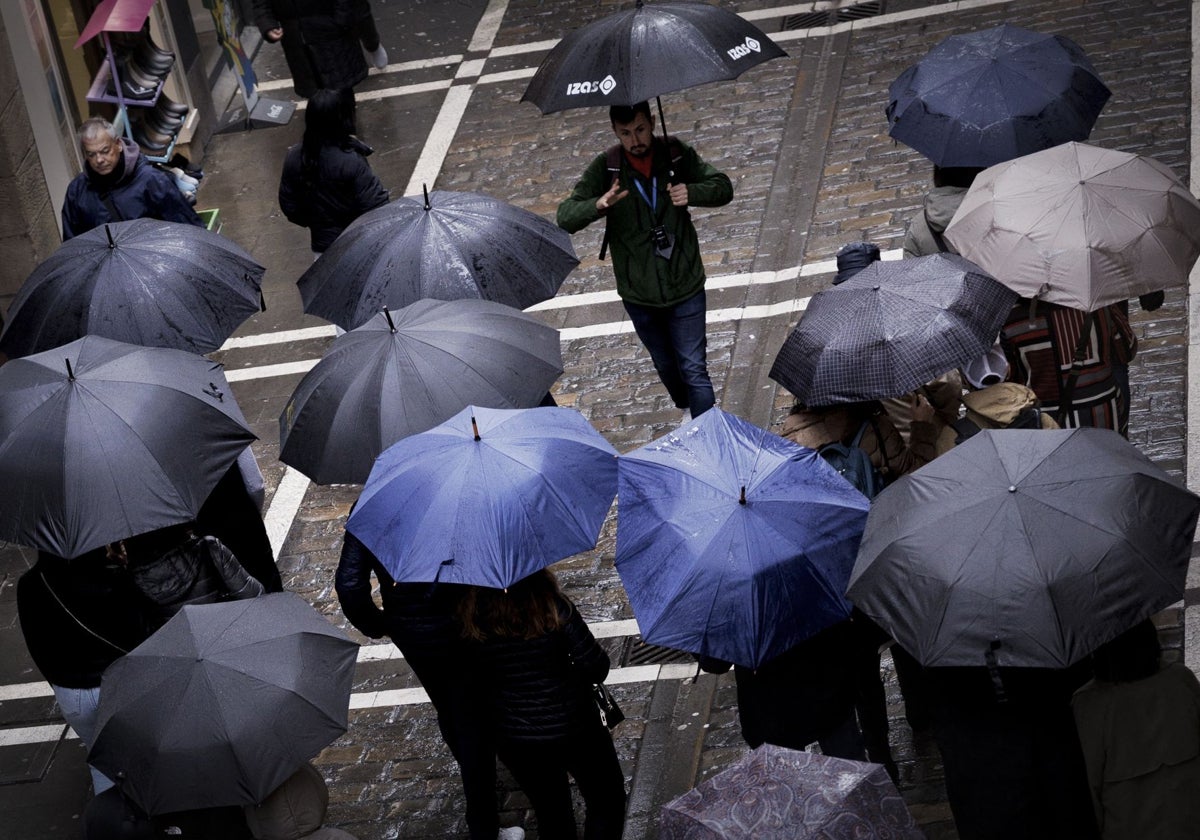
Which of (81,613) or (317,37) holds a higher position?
(81,613)

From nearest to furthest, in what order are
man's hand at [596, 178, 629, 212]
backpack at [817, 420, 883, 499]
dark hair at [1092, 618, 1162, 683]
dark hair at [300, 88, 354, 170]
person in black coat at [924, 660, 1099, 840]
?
dark hair at [1092, 618, 1162, 683]
person in black coat at [924, 660, 1099, 840]
backpack at [817, 420, 883, 499]
man's hand at [596, 178, 629, 212]
dark hair at [300, 88, 354, 170]

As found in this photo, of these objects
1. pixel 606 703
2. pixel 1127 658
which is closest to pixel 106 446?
pixel 606 703

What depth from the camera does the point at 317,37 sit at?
14227mm

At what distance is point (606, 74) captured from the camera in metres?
8.16

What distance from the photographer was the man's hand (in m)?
8.37

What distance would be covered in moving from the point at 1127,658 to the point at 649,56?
4.11 metres

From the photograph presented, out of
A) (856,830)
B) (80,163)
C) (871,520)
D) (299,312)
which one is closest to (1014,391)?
(871,520)

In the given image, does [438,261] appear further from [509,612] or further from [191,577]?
[509,612]

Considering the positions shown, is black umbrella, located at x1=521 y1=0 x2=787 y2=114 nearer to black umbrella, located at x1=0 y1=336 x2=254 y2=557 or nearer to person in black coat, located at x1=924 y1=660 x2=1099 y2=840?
black umbrella, located at x1=0 y1=336 x2=254 y2=557

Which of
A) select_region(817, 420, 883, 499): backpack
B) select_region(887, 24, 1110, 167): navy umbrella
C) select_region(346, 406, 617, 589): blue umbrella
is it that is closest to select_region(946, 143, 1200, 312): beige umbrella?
select_region(887, 24, 1110, 167): navy umbrella

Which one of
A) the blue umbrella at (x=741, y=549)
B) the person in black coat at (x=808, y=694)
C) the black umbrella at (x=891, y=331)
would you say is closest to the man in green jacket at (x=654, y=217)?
the black umbrella at (x=891, y=331)

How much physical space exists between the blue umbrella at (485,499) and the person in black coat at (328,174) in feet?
13.8

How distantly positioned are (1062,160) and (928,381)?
1.49 metres

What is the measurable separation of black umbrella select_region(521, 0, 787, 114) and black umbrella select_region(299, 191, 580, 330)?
2.51 feet
